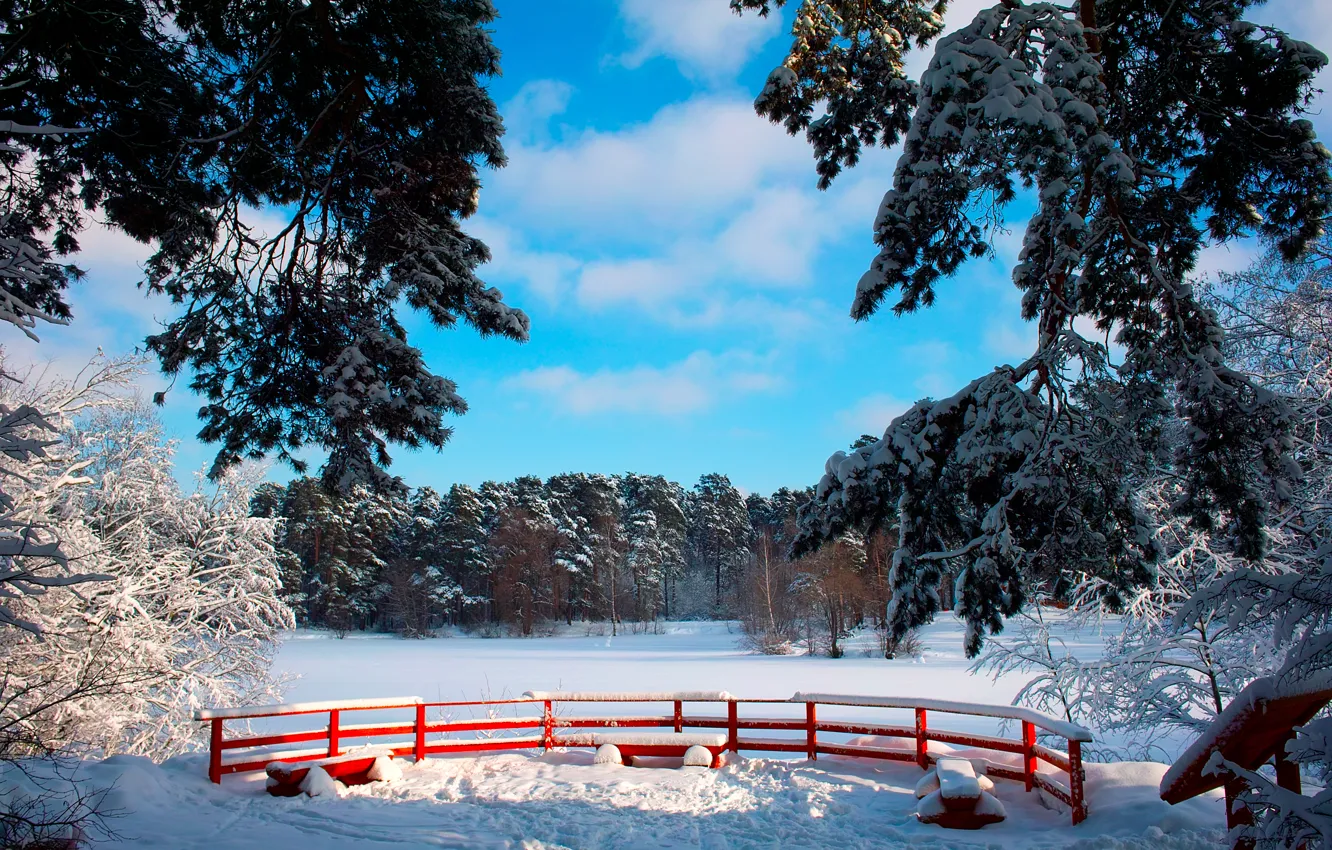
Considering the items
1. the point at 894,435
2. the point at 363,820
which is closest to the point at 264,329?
the point at 363,820

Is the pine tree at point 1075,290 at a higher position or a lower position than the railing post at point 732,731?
higher

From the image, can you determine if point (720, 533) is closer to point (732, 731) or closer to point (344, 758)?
point (732, 731)

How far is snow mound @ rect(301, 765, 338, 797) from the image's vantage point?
7.72 meters

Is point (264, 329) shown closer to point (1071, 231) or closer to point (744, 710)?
point (1071, 231)

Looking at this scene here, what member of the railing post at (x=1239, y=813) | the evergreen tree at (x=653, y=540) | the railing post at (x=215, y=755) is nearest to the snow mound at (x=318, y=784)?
the railing post at (x=215, y=755)

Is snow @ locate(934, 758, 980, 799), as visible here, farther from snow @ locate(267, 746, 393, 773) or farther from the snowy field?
snow @ locate(267, 746, 393, 773)

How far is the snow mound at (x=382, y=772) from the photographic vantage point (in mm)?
8305

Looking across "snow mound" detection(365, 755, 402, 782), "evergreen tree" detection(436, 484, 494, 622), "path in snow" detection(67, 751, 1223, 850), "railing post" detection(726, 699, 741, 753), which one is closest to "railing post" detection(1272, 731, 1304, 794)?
"path in snow" detection(67, 751, 1223, 850)

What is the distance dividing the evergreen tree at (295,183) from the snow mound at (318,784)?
11.9 feet

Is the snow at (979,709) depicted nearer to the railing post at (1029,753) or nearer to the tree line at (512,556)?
the railing post at (1029,753)

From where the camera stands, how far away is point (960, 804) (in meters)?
6.66

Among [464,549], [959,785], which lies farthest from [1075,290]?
[464,549]

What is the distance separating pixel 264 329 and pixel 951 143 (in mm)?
5262

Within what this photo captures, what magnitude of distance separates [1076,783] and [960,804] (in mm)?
941
